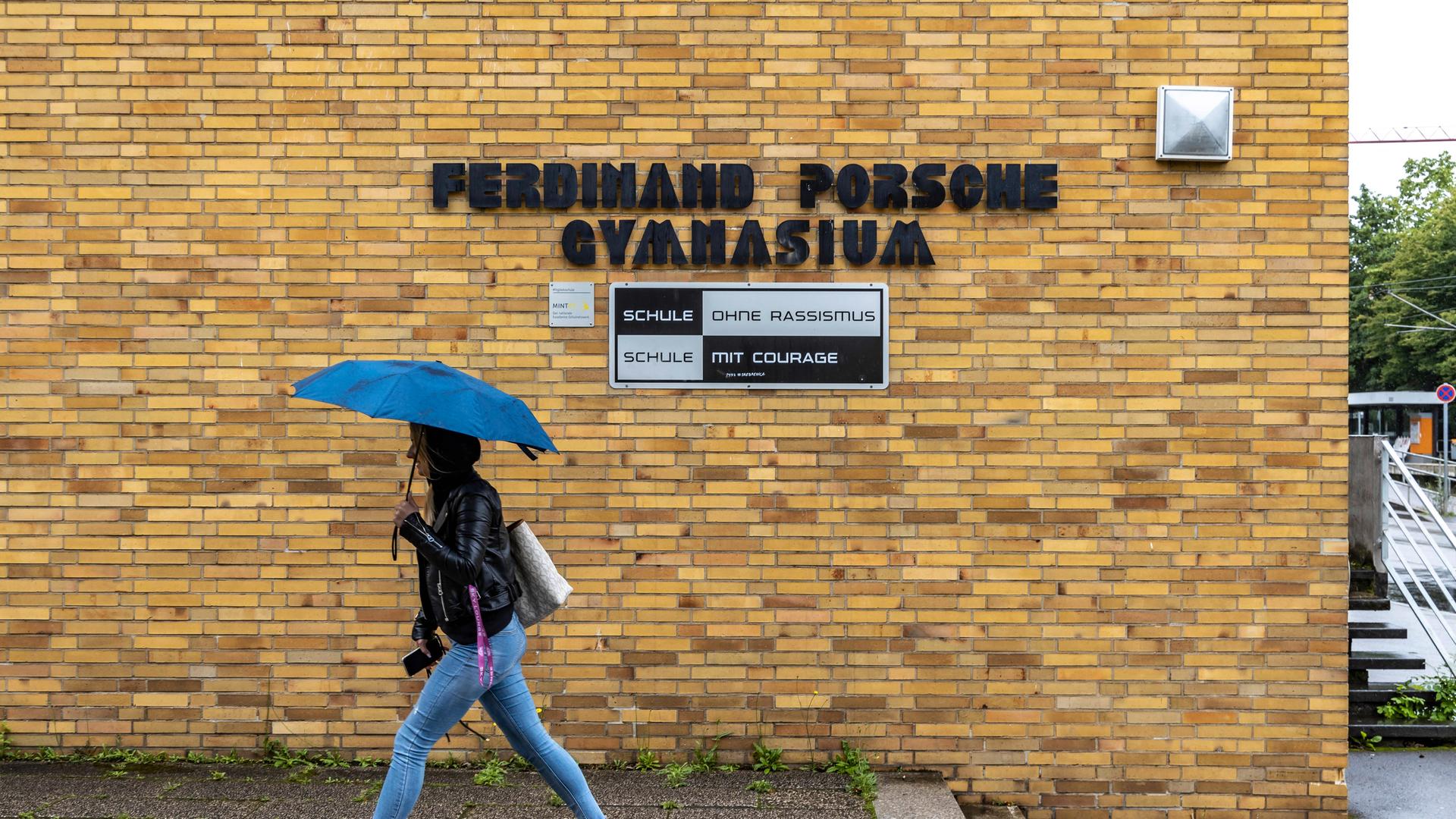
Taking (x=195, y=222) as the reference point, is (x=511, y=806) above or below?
below

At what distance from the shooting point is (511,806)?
13.8 feet

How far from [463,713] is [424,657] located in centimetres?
23

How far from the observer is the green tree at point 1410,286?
45.9 metres

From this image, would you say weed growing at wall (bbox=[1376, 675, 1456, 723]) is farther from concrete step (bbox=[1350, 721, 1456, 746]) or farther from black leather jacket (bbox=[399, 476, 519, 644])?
black leather jacket (bbox=[399, 476, 519, 644])

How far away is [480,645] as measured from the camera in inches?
130

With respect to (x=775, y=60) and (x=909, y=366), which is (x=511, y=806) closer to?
(x=909, y=366)

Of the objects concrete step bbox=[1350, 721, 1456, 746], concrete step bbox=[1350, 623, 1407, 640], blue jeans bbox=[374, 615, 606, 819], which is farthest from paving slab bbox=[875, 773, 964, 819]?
concrete step bbox=[1350, 623, 1407, 640]

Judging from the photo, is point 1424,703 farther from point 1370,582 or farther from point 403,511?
point 403,511

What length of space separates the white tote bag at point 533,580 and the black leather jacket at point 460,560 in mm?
157

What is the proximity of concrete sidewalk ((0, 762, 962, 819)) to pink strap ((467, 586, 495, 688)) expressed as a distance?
1.12 meters

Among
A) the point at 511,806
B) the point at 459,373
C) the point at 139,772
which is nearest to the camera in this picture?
the point at 459,373

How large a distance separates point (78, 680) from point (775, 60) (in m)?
4.34

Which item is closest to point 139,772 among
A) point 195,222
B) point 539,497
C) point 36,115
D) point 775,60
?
point 539,497

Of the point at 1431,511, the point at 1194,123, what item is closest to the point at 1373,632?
the point at 1431,511
